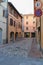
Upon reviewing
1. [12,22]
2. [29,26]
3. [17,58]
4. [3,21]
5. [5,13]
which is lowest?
[17,58]

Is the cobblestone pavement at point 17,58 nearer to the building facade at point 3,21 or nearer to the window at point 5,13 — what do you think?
the building facade at point 3,21

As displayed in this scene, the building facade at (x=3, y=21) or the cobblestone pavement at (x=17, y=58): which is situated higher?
the building facade at (x=3, y=21)

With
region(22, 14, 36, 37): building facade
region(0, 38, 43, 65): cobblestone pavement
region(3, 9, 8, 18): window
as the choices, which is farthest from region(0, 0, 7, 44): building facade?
region(22, 14, 36, 37): building facade

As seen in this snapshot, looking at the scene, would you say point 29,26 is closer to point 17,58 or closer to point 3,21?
point 3,21

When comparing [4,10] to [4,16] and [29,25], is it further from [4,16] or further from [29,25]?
[29,25]

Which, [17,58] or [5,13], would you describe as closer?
[17,58]

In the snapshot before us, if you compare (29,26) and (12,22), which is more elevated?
(29,26)

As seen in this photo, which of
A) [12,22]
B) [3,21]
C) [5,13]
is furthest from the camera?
[12,22]

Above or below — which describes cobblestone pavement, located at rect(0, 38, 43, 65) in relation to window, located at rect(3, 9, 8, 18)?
below

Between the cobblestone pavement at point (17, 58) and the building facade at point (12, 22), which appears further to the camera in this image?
the building facade at point (12, 22)

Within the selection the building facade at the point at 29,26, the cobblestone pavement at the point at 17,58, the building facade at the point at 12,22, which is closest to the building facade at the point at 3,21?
the building facade at the point at 12,22

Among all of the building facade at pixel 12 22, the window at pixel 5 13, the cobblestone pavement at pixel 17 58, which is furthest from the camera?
the building facade at pixel 12 22

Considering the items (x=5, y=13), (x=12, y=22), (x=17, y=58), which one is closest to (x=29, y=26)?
(x=12, y=22)

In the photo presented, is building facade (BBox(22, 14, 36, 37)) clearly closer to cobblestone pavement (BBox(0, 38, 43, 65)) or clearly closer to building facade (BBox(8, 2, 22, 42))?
building facade (BBox(8, 2, 22, 42))
